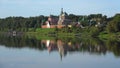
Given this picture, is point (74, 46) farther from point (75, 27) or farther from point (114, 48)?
point (75, 27)

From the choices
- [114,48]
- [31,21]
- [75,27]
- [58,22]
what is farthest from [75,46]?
[31,21]

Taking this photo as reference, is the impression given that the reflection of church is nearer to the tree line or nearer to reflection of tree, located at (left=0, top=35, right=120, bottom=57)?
the tree line

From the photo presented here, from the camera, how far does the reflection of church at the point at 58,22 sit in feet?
236

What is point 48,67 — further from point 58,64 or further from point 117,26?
point 117,26

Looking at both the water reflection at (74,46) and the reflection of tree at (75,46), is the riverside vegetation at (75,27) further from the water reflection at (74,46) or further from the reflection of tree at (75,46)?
the water reflection at (74,46)

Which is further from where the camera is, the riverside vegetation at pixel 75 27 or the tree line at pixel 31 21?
the tree line at pixel 31 21

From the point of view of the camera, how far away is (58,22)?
2916 inches

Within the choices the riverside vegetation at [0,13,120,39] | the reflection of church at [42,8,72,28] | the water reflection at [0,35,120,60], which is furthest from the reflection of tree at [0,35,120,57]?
the reflection of church at [42,8,72,28]

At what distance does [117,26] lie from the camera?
45812mm

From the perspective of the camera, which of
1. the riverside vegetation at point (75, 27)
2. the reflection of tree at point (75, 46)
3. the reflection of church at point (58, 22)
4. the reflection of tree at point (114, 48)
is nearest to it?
the reflection of tree at point (114, 48)

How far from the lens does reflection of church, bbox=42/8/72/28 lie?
72.1 metres

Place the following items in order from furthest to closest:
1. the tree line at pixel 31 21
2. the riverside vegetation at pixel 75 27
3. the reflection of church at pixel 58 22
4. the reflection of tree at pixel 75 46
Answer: the reflection of church at pixel 58 22 → the tree line at pixel 31 21 → the riverside vegetation at pixel 75 27 → the reflection of tree at pixel 75 46

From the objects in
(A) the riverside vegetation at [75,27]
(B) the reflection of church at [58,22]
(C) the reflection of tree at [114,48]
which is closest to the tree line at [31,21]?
(A) the riverside vegetation at [75,27]

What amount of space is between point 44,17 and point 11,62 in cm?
6523
